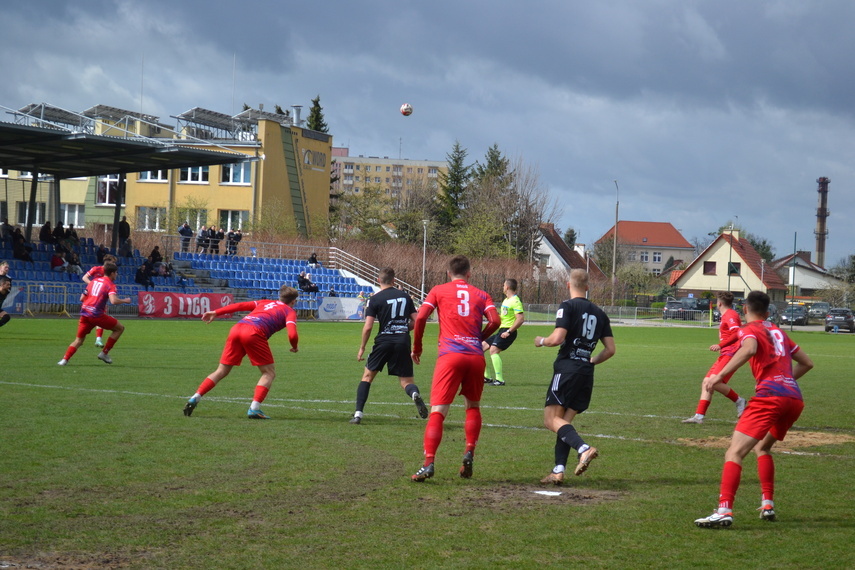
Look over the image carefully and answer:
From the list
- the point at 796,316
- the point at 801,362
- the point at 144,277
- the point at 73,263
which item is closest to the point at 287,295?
the point at 801,362

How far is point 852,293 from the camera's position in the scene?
82500 mm

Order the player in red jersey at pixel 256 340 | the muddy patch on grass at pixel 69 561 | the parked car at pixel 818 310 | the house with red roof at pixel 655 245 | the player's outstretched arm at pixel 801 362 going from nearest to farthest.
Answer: the muddy patch on grass at pixel 69 561 → the player's outstretched arm at pixel 801 362 → the player in red jersey at pixel 256 340 → the parked car at pixel 818 310 → the house with red roof at pixel 655 245

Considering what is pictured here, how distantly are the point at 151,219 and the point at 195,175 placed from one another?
6.48m

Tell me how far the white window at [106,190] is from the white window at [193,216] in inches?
374

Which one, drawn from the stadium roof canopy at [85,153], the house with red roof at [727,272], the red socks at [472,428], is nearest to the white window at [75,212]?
the stadium roof canopy at [85,153]

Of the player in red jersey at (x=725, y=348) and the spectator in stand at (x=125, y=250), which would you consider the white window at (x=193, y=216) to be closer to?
the spectator in stand at (x=125, y=250)

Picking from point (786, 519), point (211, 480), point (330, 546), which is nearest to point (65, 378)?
point (211, 480)

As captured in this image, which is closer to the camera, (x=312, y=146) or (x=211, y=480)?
(x=211, y=480)

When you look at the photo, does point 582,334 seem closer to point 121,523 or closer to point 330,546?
point 330,546

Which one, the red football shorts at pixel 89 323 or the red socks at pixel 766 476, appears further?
the red football shorts at pixel 89 323

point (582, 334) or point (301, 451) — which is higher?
point (582, 334)

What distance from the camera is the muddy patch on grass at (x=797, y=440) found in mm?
10123

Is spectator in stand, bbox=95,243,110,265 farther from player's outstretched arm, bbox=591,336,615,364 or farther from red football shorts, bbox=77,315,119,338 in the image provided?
player's outstretched arm, bbox=591,336,615,364

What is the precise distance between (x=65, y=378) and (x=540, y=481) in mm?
9511
